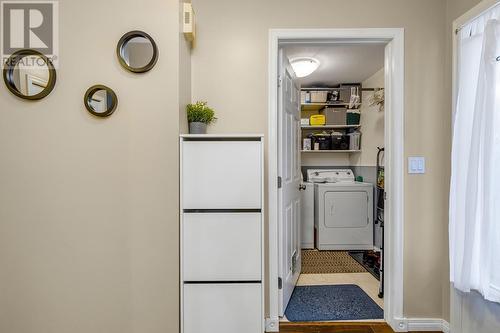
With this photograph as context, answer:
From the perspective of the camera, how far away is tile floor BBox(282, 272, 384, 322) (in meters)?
2.62

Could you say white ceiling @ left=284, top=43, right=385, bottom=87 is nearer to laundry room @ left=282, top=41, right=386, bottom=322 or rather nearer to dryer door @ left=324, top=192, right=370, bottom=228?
laundry room @ left=282, top=41, right=386, bottom=322

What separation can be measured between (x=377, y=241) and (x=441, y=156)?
192cm

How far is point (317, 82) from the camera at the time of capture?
400cm

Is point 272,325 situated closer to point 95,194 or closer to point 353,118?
point 95,194

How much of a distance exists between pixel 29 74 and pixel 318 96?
3.37m

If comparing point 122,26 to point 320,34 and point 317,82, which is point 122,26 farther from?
point 317,82

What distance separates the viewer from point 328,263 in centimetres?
319

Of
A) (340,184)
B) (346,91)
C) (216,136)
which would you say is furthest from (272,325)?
(346,91)

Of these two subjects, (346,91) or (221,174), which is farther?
(346,91)

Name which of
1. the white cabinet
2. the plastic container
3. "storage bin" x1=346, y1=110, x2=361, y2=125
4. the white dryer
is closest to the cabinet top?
the white cabinet

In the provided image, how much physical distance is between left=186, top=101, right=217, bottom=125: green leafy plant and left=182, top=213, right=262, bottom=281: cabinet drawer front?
0.65 metres

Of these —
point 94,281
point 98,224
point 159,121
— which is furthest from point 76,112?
point 94,281

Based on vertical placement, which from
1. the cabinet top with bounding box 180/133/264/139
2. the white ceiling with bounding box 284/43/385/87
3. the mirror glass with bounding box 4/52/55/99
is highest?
the white ceiling with bounding box 284/43/385/87

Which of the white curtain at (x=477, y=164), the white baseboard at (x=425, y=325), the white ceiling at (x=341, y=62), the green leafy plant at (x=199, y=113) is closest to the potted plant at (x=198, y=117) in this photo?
the green leafy plant at (x=199, y=113)
